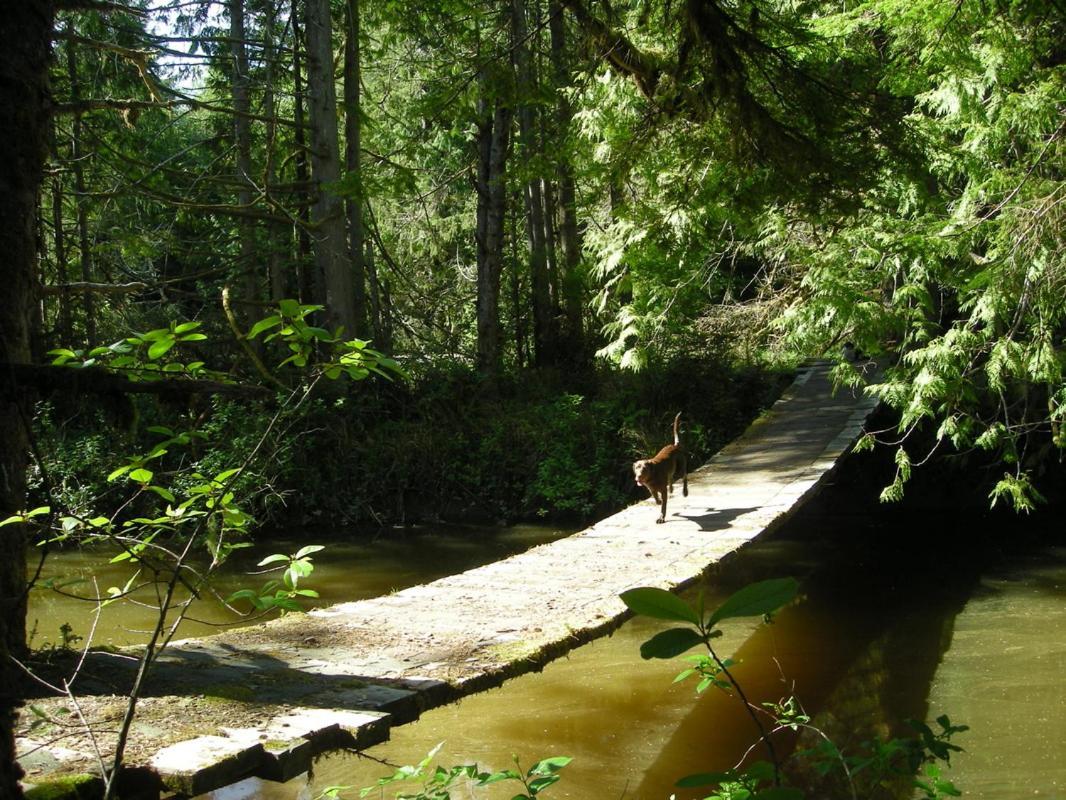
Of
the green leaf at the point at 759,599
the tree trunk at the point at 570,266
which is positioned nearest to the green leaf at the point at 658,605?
the green leaf at the point at 759,599

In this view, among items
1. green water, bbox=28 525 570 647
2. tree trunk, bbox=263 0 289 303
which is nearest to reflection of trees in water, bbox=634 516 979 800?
green water, bbox=28 525 570 647

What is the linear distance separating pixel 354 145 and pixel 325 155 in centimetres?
209

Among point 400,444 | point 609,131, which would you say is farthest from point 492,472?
point 609,131

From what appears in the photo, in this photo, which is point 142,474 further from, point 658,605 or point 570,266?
point 570,266

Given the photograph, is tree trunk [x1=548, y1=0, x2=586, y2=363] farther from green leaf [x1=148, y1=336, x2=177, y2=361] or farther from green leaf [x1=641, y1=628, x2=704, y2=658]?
green leaf [x1=641, y1=628, x2=704, y2=658]

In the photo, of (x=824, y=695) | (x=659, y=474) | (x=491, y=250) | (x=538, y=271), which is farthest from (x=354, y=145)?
(x=824, y=695)

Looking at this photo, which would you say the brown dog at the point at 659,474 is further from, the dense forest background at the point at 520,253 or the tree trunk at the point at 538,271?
the tree trunk at the point at 538,271

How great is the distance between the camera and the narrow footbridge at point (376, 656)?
304 centimetres

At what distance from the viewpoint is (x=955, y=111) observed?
809cm

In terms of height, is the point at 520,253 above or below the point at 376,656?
above

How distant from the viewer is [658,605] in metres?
1.48

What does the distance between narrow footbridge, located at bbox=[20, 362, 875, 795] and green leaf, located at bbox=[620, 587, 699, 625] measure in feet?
6.21

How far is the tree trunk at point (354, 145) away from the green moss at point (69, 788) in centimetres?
1236

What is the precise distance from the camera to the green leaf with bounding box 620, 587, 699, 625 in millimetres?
1468
